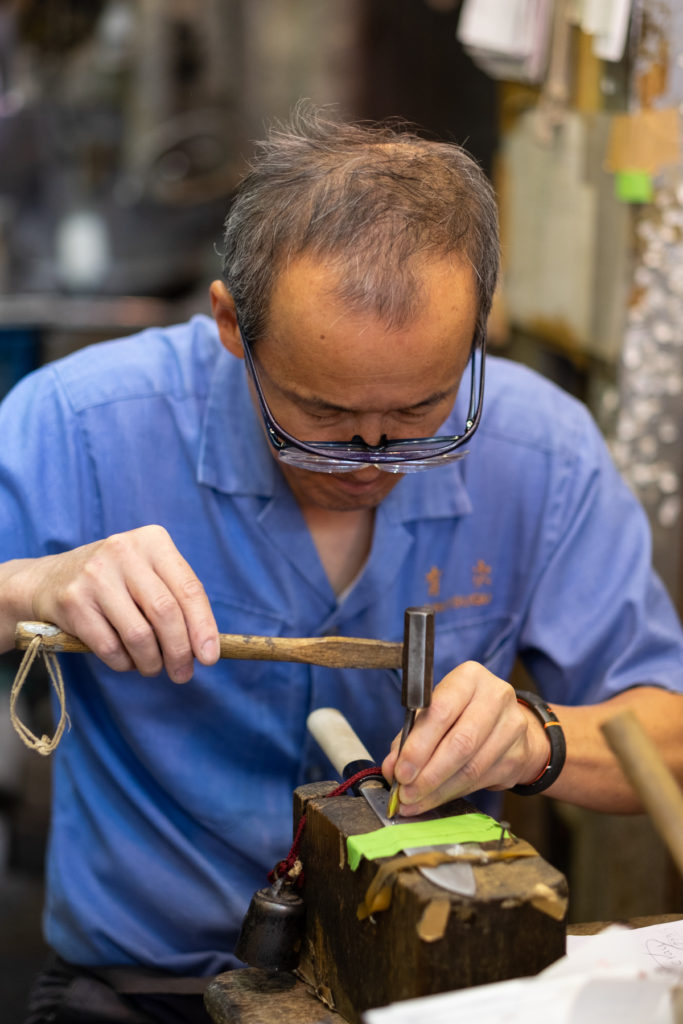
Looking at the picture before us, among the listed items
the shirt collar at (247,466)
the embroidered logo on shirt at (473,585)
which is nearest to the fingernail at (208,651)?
the shirt collar at (247,466)

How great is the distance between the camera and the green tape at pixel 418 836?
4.14 feet

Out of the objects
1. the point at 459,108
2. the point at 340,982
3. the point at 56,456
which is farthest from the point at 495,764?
the point at 459,108

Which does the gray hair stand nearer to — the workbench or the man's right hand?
the man's right hand

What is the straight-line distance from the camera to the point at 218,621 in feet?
6.12

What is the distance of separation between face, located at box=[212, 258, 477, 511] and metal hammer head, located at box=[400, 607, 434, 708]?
331mm

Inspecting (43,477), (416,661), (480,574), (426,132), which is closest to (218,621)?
(43,477)

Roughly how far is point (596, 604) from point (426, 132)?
4.74ft

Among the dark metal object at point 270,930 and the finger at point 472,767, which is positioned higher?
the finger at point 472,767

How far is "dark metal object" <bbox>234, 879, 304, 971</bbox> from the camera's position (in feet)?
4.56

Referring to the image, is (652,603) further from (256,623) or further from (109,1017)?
(109,1017)

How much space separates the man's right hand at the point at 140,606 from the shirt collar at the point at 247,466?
1.35 ft

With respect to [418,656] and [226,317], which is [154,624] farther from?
[226,317]

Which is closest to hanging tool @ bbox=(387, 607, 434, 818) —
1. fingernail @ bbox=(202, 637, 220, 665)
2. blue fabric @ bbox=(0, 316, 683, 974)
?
fingernail @ bbox=(202, 637, 220, 665)

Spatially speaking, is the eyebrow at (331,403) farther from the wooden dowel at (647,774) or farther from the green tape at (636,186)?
the green tape at (636,186)
